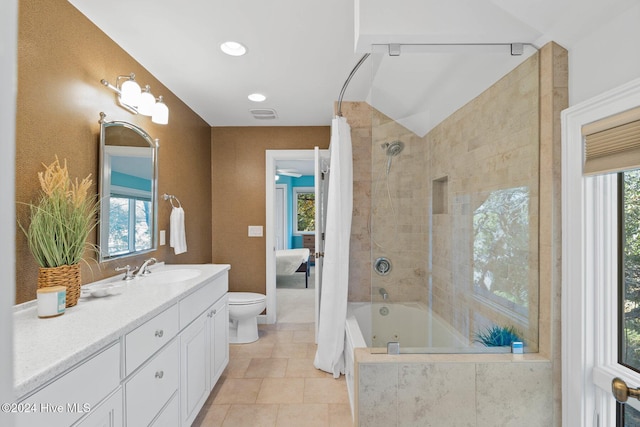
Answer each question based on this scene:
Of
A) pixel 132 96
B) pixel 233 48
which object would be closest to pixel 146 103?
pixel 132 96

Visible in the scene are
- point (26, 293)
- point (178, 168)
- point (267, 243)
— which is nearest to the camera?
point (26, 293)

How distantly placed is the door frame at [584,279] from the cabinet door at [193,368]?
1.87 metres

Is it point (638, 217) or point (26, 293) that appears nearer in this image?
point (638, 217)

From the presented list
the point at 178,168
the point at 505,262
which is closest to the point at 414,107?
the point at 505,262

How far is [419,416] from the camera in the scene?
1.49 meters

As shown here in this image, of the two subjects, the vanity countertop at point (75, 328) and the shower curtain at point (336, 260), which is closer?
the vanity countertop at point (75, 328)

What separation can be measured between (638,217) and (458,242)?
820 millimetres

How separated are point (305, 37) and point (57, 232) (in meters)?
1.67

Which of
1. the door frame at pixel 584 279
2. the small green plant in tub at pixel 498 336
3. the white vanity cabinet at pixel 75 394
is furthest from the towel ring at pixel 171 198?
the door frame at pixel 584 279

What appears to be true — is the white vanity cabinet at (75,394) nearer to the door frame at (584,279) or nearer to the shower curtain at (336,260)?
the shower curtain at (336,260)

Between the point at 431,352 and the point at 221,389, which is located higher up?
the point at 431,352

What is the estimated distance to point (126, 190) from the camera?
2092 millimetres

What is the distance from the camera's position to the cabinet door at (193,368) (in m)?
1.74

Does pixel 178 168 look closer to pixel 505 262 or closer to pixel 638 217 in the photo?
pixel 505 262
